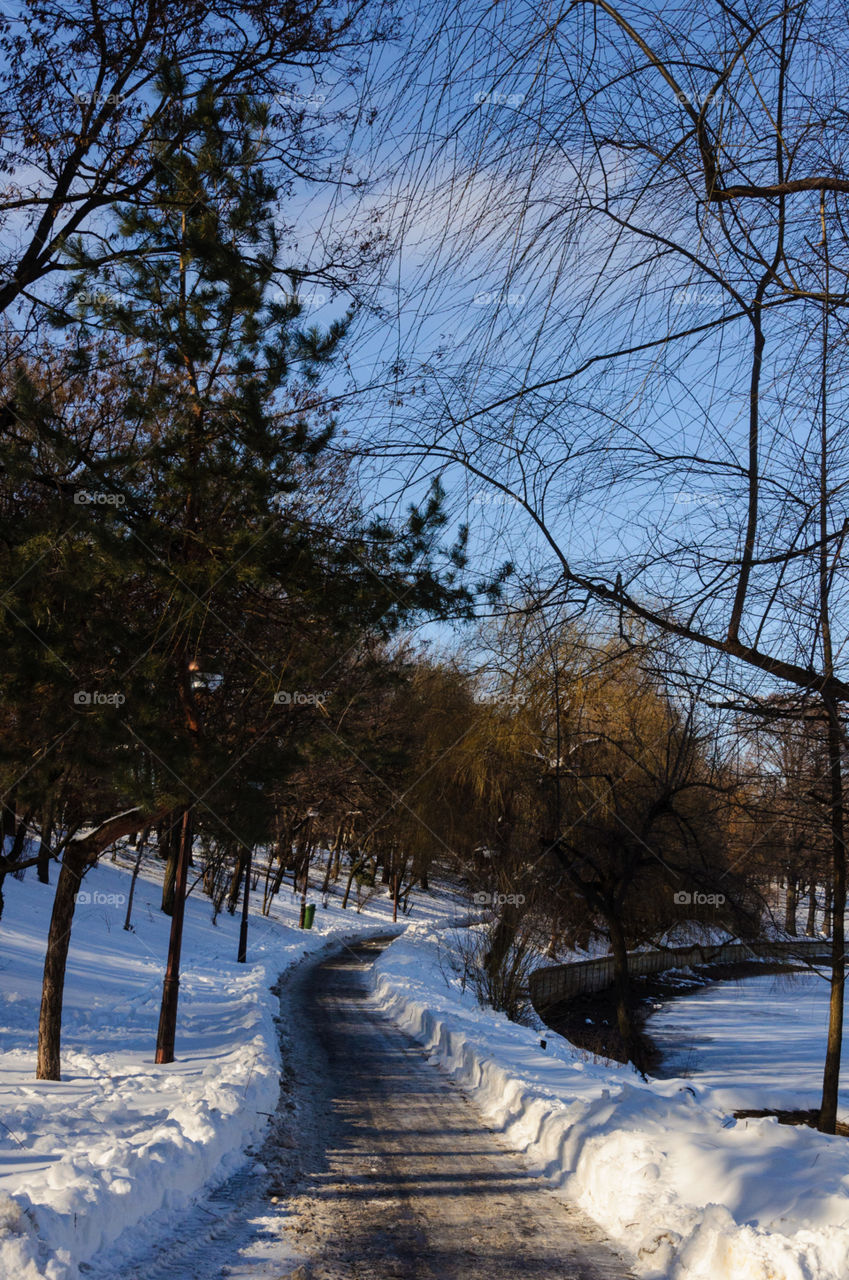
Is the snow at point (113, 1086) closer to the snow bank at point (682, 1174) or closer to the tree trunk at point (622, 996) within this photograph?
the snow bank at point (682, 1174)

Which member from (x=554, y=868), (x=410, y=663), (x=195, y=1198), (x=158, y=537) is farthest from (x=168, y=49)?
(x=554, y=868)

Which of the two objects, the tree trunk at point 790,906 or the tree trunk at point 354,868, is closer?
the tree trunk at point 790,906

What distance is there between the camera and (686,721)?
4.09 metres

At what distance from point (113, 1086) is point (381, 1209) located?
15.9 feet

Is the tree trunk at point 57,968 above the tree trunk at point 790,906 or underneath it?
underneath

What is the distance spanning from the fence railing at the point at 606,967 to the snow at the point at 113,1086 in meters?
7.62

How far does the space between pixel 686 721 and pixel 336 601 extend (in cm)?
541

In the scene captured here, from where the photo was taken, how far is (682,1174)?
6.36m

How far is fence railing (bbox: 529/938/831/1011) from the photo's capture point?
16.1 meters

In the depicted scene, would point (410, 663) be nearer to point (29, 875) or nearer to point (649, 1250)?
Answer: point (649, 1250)

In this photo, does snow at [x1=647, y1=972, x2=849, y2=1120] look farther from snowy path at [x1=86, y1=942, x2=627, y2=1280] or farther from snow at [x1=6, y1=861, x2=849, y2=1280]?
snowy path at [x1=86, y1=942, x2=627, y2=1280]

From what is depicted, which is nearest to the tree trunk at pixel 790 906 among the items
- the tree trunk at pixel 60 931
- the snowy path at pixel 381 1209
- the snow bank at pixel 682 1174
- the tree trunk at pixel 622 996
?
the tree trunk at pixel 622 996

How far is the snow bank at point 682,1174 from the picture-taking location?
4.93 m

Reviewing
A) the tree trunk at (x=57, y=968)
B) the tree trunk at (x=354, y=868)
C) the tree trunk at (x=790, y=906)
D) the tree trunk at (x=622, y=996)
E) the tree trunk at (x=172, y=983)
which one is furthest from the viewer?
the tree trunk at (x=354, y=868)
